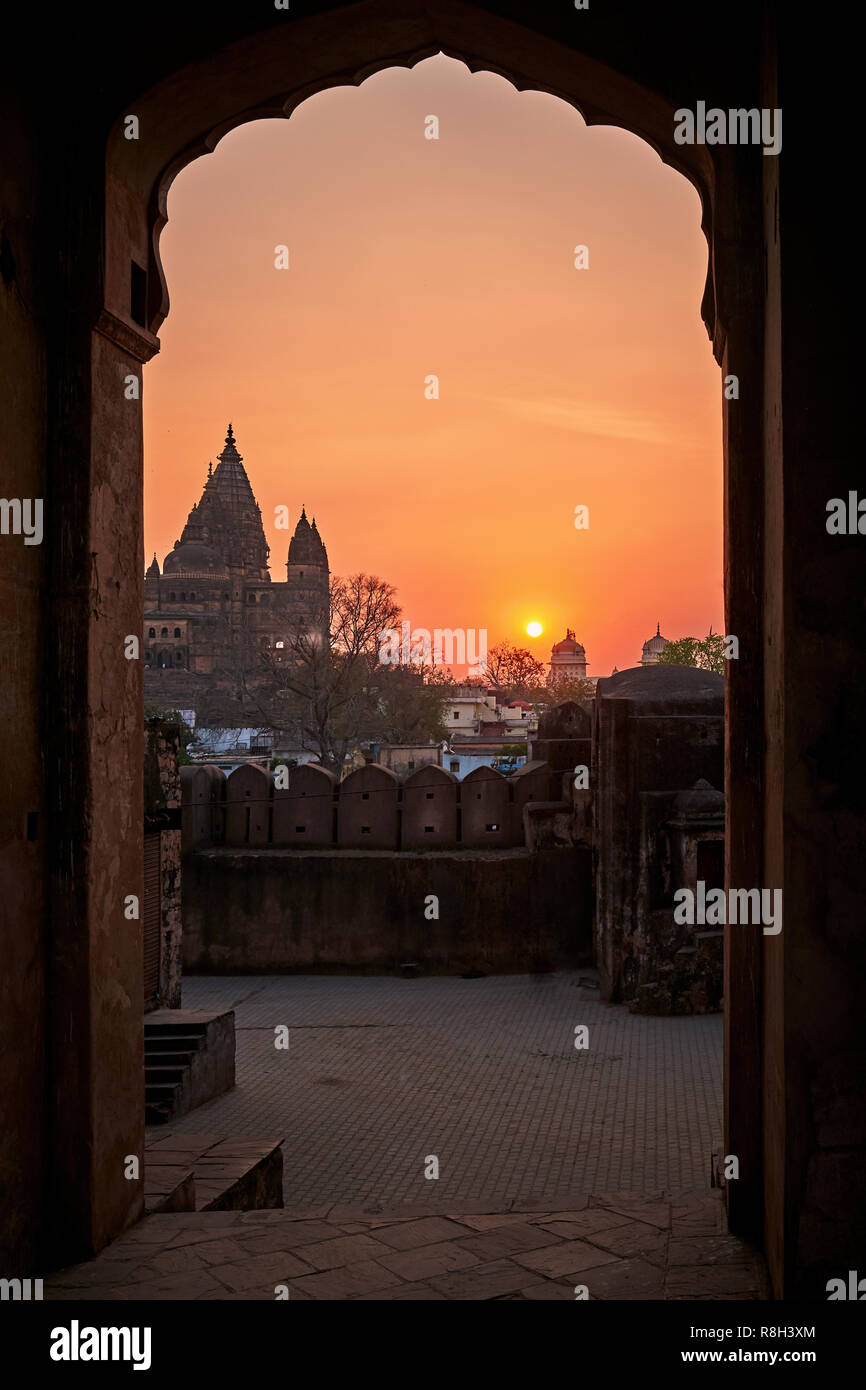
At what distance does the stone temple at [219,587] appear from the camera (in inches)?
3054

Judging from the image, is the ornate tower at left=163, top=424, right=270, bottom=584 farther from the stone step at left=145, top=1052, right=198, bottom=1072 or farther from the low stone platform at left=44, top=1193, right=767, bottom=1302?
the low stone platform at left=44, top=1193, right=767, bottom=1302

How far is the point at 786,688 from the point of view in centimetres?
272

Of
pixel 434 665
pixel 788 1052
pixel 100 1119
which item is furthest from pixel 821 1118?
pixel 434 665

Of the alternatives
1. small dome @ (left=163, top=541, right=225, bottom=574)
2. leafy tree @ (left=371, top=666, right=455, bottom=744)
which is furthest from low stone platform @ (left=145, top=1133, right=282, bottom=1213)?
small dome @ (left=163, top=541, right=225, bottom=574)

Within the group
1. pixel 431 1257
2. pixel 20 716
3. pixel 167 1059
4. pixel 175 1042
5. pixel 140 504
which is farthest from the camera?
pixel 175 1042

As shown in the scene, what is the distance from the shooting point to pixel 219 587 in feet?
263

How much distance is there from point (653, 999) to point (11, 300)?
8.65 meters

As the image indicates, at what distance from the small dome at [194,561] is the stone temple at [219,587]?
73mm

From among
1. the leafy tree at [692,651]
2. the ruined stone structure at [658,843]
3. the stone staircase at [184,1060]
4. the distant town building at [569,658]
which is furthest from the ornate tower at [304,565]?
the stone staircase at [184,1060]

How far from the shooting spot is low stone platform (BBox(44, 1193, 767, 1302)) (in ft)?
10.3

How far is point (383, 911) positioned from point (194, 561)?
7053 cm

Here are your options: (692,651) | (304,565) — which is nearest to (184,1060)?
(692,651)

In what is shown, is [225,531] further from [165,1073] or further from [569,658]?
[165,1073]
